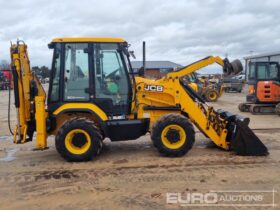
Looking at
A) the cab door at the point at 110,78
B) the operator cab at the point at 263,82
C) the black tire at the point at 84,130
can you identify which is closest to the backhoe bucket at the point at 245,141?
the cab door at the point at 110,78

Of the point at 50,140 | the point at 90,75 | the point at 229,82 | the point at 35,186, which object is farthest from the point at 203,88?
the point at 35,186

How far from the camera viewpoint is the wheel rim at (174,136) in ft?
24.0

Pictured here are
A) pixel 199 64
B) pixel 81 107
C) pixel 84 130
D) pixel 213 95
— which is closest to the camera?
pixel 84 130

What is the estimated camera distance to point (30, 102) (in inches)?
289

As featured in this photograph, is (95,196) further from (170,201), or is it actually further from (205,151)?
(205,151)

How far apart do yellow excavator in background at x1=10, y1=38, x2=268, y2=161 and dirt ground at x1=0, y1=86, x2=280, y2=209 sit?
1.25 ft

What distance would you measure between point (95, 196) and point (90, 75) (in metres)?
2.81

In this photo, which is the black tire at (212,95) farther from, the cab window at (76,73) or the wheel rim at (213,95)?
the cab window at (76,73)

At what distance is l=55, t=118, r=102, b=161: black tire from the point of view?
700cm

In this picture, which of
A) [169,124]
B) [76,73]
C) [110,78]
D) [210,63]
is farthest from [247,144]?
[76,73]

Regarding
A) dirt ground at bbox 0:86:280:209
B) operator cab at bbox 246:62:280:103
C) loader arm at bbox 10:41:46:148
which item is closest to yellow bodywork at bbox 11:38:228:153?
loader arm at bbox 10:41:46:148

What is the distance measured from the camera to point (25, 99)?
7.28 metres

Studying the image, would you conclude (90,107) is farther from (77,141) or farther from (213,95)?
(213,95)

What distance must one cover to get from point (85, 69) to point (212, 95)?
1743cm
